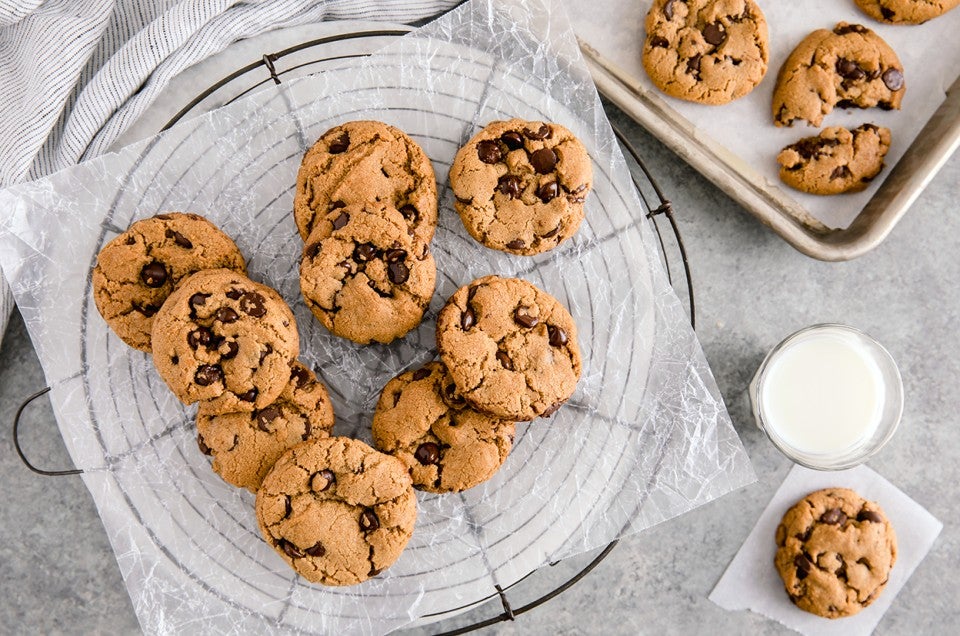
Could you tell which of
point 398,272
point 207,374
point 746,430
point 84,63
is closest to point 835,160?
point 746,430

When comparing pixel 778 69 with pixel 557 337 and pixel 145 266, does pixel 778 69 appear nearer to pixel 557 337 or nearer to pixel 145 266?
pixel 557 337

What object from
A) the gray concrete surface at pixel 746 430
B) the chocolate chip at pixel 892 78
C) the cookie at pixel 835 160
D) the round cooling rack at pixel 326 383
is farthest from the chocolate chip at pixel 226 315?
the chocolate chip at pixel 892 78

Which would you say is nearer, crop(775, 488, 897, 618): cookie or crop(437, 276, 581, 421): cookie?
crop(437, 276, 581, 421): cookie

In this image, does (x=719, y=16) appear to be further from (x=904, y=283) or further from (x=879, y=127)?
(x=904, y=283)

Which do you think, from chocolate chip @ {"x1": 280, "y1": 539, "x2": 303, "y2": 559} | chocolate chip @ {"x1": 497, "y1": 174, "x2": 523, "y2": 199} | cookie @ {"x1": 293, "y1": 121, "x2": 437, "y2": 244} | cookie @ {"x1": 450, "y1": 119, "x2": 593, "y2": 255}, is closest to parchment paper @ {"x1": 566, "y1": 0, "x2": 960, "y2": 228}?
cookie @ {"x1": 450, "y1": 119, "x2": 593, "y2": 255}

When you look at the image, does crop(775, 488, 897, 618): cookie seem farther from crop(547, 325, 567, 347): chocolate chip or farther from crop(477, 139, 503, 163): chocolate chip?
crop(477, 139, 503, 163): chocolate chip

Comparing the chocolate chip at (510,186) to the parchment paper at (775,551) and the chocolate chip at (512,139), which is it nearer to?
the chocolate chip at (512,139)

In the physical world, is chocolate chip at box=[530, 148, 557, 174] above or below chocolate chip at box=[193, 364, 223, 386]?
above
